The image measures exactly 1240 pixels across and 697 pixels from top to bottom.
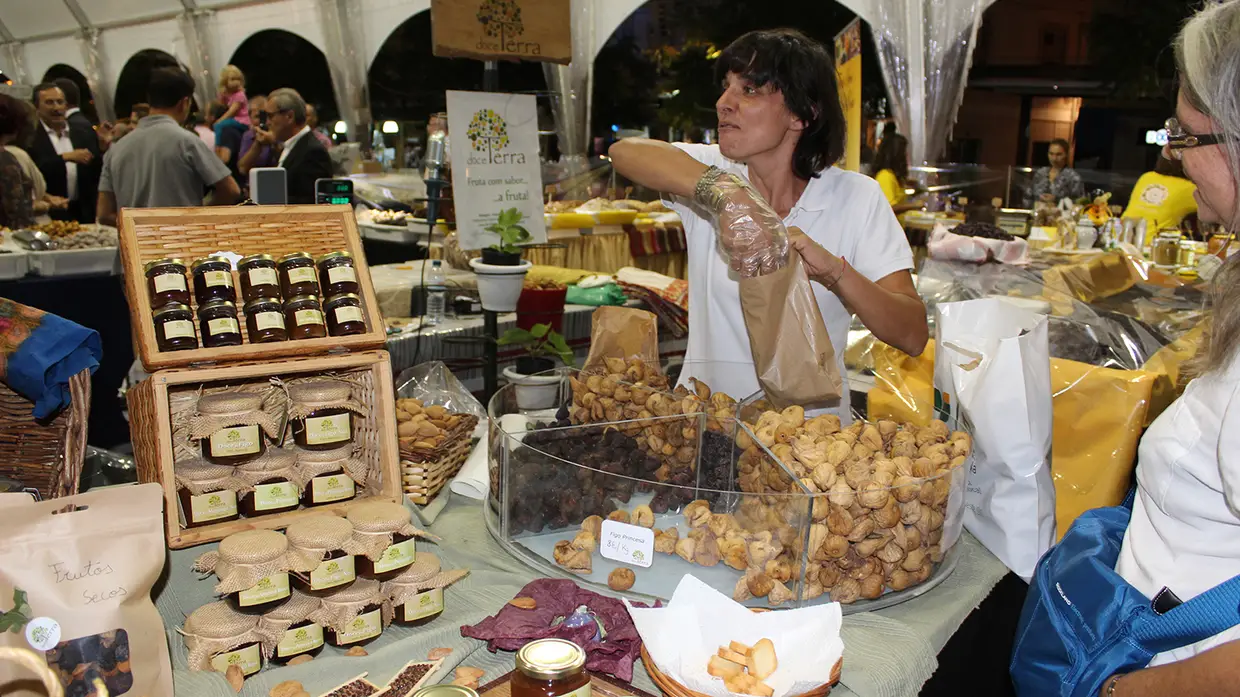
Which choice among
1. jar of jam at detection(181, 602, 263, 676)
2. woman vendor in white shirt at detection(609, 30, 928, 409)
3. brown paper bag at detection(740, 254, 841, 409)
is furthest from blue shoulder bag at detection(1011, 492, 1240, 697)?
jar of jam at detection(181, 602, 263, 676)

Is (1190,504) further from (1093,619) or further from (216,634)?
(216,634)

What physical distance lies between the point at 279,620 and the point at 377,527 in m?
0.16

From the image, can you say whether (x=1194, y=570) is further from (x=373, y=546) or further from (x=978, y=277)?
(x=978, y=277)

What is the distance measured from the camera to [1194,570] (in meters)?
1.03

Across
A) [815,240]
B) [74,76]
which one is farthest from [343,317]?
[74,76]

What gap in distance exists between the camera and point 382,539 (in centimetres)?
120

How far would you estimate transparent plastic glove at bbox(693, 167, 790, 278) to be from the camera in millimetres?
1561

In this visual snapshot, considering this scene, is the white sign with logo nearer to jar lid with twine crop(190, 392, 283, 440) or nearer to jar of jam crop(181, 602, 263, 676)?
jar lid with twine crop(190, 392, 283, 440)

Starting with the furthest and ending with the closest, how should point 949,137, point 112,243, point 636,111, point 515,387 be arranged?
point 636,111 < point 949,137 < point 112,243 < point 515,387

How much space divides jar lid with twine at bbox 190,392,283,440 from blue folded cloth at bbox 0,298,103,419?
0.21 m

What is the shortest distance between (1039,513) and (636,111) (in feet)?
35.4

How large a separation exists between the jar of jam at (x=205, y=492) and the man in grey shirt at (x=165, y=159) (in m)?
3.36

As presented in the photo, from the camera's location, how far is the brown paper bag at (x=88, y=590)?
3.00 ft

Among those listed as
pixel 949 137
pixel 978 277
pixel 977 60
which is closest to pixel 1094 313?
pixel 978 277
